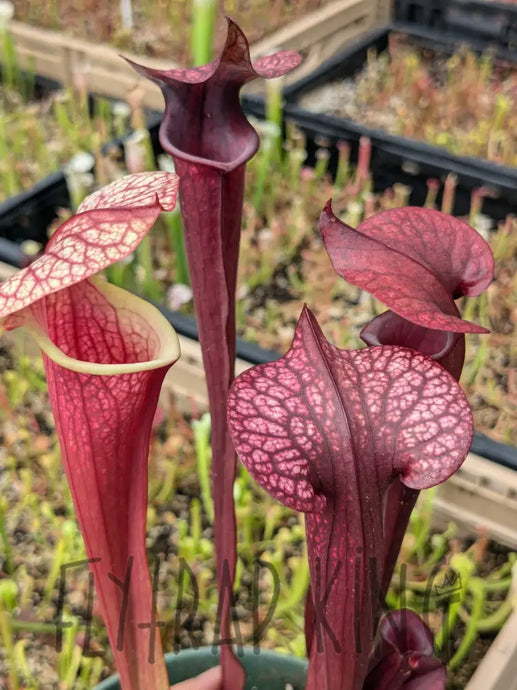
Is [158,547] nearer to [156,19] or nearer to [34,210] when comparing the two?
[34,210]

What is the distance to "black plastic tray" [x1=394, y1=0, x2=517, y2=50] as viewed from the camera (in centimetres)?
268

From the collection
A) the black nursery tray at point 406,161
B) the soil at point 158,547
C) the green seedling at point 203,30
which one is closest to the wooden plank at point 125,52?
the black nursery tray at point 406,161

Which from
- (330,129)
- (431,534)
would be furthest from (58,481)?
(330,129)

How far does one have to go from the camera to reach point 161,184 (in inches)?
18.9

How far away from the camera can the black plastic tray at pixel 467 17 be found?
2677 millimetres

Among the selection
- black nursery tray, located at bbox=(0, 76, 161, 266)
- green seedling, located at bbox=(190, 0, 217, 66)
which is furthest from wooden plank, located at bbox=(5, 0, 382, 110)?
green seedling, located at bbox=(190, 0, 217, 66)

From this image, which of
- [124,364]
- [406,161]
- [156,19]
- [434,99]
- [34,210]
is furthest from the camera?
[156,19]

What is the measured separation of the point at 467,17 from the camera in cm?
283

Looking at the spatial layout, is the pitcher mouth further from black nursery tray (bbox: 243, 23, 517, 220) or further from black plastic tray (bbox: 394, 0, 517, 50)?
black plastic tray (bbox: 394, 0, 517, 50)

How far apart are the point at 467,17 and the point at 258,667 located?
263 centimetres

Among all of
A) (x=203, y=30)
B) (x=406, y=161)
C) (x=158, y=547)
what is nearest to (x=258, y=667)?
(x=158, y=547)

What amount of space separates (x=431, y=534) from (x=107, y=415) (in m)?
0.98

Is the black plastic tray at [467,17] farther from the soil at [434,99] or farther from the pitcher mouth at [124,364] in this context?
the pitcher mouth at [124,364]

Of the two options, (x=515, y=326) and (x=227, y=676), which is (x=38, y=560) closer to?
(x=227, y=676)
